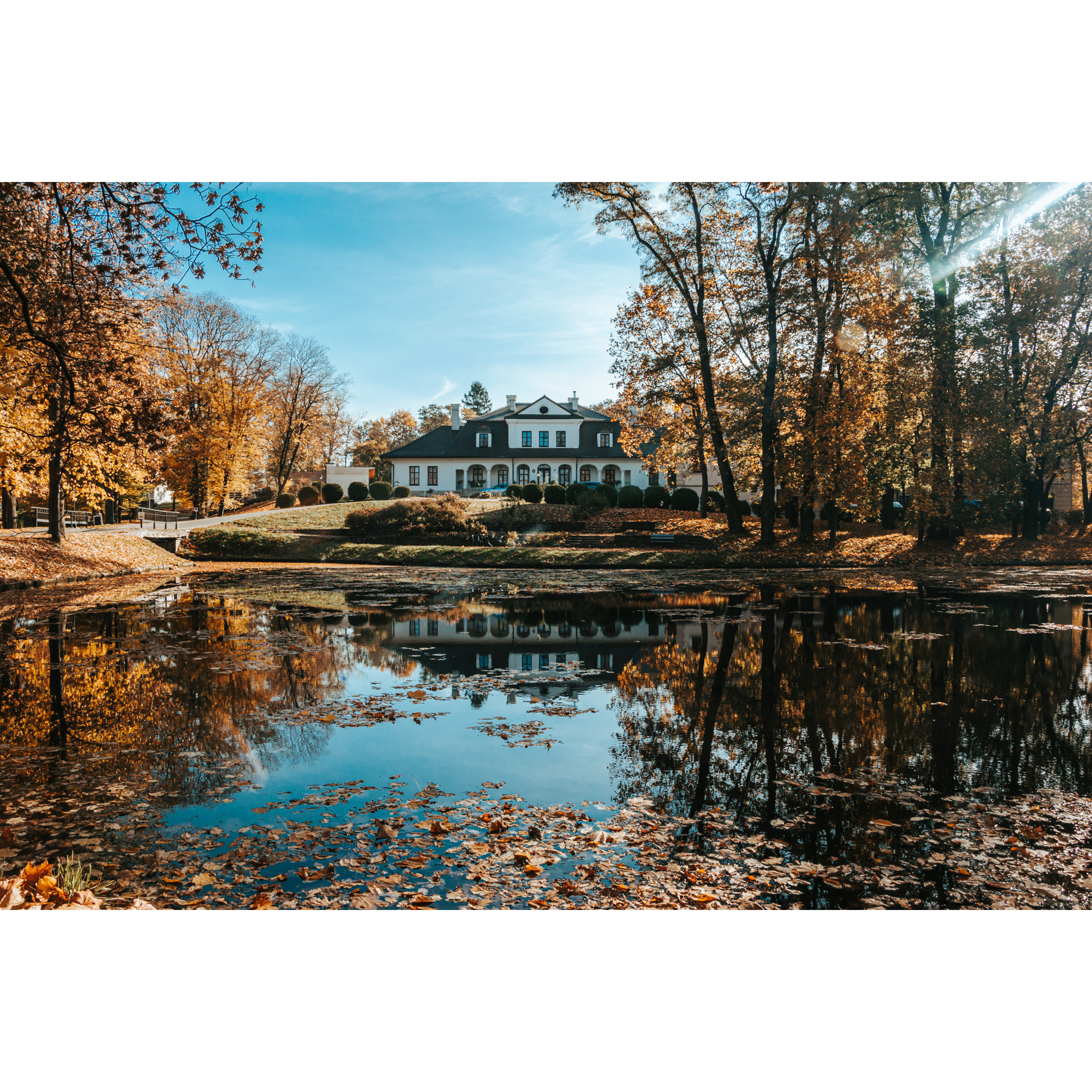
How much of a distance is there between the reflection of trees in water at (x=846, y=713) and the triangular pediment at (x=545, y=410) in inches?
1373

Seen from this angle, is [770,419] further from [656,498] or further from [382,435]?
[382,435]

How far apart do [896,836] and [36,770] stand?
4.96 meters

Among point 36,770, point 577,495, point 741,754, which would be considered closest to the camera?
point 36,770

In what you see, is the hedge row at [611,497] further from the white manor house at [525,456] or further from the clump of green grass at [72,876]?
the clump of green grass at [72,876]

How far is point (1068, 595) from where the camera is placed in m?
12.5

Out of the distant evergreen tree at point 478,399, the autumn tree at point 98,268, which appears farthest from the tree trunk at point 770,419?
the distant evergreen tree at point 478,399

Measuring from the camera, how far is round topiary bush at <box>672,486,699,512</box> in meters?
27.8

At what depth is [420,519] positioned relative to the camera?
22688mm

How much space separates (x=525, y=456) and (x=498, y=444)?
1.99 meters

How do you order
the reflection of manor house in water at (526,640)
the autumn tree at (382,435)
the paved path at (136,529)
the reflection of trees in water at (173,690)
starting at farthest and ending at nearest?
the autumn tree at (382,435)
the paved path at (136,529)
the reflection of manor house in water at (526,640)
the reflection of trees in water at (173,690)

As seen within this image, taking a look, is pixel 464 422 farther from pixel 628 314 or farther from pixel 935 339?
pixel 935 339

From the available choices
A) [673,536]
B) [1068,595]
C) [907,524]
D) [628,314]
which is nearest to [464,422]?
[628,314]

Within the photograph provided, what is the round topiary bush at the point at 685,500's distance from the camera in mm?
27750

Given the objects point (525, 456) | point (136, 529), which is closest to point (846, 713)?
point (136, 529)
